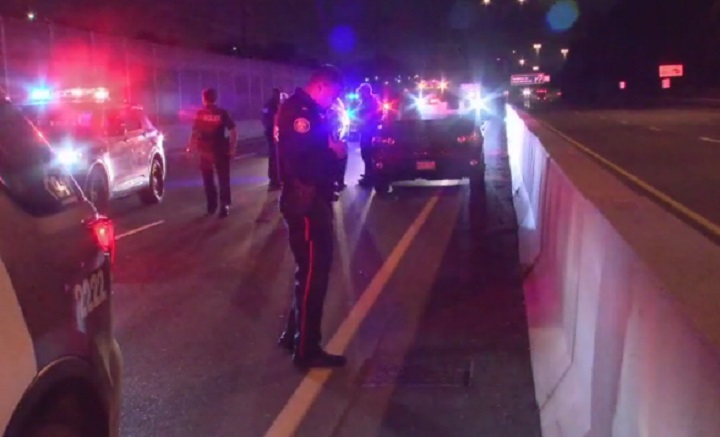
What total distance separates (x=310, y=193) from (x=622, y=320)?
3.25 m

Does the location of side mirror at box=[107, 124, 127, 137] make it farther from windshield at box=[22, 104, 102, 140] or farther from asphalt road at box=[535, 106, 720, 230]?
asphalt road at box=[535, 106, 720, 230]

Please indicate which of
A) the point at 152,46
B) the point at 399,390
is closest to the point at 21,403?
the point at 399,390

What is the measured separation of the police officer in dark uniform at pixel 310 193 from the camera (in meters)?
7.03

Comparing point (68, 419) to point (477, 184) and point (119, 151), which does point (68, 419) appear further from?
point (477, 184)

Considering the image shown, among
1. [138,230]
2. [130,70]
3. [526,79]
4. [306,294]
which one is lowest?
[138,230]

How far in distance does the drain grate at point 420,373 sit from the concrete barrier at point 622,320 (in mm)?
506

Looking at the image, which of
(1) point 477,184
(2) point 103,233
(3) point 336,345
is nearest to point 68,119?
(1) point 477,184

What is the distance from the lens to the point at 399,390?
6.71 m

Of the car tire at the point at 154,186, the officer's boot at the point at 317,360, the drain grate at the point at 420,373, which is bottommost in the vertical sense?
the drain grate at the point at 420,373

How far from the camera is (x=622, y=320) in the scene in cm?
412

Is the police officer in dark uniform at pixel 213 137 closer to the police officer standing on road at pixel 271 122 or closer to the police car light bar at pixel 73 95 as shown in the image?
the police car light bar at pixel 73 95

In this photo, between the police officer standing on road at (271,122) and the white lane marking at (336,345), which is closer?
the white lane marking at (336,345)

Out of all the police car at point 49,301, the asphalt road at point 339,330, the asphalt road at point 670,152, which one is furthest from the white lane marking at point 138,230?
the police car at point 49,301

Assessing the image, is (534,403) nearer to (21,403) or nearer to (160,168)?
(21,403)
